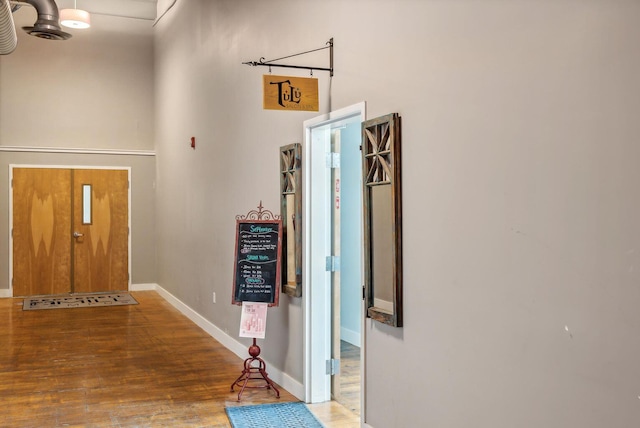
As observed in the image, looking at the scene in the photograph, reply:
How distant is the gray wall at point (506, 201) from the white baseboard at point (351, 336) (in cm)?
303

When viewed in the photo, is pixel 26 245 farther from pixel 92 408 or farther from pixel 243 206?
pixel 92 408

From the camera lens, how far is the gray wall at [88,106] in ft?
35.6

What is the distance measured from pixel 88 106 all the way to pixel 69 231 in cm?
215

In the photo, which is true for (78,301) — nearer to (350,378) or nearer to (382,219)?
(350,378)

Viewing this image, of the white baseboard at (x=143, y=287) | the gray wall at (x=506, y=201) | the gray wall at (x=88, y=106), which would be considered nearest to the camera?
the gray wall at (x=506, y=201)

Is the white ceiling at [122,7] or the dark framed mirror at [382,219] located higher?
the white ceiling at [122,7]

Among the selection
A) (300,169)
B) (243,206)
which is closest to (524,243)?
(300,169)

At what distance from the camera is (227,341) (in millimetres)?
7258

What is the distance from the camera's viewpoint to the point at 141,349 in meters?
7.18

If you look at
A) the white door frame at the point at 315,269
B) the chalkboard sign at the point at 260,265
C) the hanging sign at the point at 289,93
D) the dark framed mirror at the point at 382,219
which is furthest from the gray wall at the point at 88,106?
the dark framed mirror at the point at 382,219

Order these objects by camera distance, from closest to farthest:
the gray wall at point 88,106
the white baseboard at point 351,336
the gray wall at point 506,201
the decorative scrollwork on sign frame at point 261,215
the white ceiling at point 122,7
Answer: the gray wall at point 506,201
the decorative scrollwork on sign frame at point 261,215
the white baseboard at point 351,336
the gray wall at point 88,106
the white ceiling at point 122,7

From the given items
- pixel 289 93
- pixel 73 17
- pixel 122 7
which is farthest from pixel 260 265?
pixel 122 7

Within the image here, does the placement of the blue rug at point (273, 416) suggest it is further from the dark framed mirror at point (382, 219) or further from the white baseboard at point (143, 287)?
the white baseboard at point (143, 287)

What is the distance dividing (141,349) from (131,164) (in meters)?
5.24
